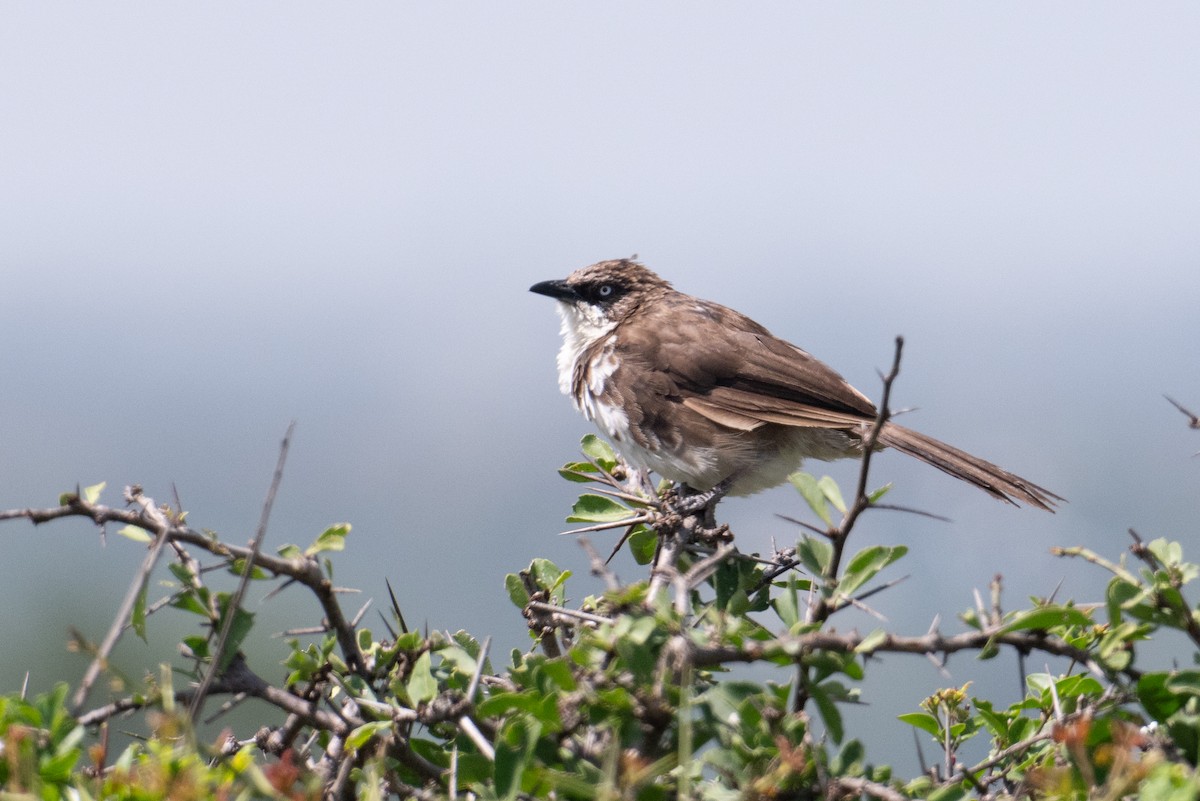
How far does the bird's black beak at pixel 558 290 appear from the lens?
7258 millimetres

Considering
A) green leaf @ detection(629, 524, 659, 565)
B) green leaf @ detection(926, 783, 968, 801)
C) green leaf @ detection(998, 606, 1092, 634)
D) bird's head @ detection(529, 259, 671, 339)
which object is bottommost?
green leaf @ detection(926, 783, 968, 801)

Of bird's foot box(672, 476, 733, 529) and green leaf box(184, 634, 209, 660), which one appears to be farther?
bird's foot box(672, 476, 733, 529)

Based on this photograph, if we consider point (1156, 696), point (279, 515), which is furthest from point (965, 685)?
point (279, 515)

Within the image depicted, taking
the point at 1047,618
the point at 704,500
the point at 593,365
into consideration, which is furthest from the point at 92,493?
the point at 593,365

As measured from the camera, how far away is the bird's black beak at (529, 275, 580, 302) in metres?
7.26

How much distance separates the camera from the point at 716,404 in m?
6.07

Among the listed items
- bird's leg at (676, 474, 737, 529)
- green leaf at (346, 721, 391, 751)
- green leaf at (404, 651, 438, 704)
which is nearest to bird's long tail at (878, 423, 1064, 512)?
bird's leg at (676, 474, 737, 529)

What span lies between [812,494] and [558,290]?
482 cm

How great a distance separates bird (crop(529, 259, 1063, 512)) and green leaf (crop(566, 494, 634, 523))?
159 cm

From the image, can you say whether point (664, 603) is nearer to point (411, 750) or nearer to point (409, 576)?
point (411, 750)

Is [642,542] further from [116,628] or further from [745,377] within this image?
[116,628]

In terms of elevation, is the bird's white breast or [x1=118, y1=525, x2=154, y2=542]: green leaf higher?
the bird's white breast

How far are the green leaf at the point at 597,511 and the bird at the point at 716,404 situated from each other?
5.23 ft

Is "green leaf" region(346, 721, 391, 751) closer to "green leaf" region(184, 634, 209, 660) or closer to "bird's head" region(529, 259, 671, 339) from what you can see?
"green leaf" region(184, 634, 209, 660)
